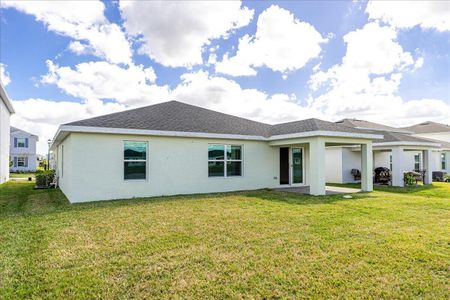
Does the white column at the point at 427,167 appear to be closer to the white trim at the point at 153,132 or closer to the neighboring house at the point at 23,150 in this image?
the white trim at the point at 153,132

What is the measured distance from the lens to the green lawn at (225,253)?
3521 mm

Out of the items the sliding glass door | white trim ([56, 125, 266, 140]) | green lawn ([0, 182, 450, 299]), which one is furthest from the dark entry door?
green lawn ([0, 182, 450, 299])

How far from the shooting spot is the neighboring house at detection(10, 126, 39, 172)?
3944 cm

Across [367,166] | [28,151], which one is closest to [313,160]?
[367,166]

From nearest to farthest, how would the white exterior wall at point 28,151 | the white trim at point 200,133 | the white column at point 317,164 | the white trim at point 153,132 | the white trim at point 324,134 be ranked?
1. the white trim at point 153,132
2. the white trim at point 200,133
3. the white trim at point 324,134
4. the white column at point 317,164
5. the white exterior wall at point 28,151

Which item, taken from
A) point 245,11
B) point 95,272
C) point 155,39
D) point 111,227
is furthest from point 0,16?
point 95,272

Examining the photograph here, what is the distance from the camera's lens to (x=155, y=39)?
14008 millimetres

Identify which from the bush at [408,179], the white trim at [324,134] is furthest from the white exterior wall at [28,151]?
the bush at [408,179]

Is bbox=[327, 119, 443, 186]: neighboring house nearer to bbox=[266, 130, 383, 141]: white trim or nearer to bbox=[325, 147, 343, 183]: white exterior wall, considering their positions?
bbox=[325, 147, 343, 183]: white exterior wall

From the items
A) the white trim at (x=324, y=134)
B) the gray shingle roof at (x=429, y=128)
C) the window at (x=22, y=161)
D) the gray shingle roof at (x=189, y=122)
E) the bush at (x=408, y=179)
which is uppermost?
the gray shingle roof at (x=429, y=128)

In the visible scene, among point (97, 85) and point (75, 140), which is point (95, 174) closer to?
point (75, 140)

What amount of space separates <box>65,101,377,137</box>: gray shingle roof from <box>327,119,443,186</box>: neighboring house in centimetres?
491

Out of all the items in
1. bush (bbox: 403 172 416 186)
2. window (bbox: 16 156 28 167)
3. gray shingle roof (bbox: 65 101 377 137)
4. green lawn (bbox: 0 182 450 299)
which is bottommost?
green lawn (bbox: 0 182 450 299)

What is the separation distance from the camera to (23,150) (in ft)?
131
